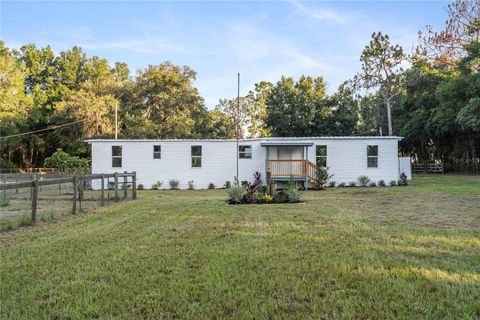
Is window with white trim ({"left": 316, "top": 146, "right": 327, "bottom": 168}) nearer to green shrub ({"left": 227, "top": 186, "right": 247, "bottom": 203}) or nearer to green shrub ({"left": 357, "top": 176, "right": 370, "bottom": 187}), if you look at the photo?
green shrub ({"left": 357, "top": 176, "right": 370, "bottom": 187})

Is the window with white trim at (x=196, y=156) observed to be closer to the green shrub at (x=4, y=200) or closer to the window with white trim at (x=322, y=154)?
the window with white trim at (x=322, y=154)

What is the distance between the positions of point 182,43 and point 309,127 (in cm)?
1760

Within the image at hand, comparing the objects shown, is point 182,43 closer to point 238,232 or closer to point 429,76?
point 238,232

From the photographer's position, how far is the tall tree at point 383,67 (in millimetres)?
28703

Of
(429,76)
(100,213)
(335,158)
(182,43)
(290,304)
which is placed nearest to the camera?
(290,304)

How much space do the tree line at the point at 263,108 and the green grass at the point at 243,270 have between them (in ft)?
76.9

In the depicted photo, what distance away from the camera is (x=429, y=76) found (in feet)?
97.4

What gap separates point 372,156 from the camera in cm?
1798

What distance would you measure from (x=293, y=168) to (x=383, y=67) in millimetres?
18313

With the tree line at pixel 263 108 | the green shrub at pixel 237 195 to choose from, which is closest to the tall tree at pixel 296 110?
the tree line at pixel 263 108

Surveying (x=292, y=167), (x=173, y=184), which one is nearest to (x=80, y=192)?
(x=173, y=184)

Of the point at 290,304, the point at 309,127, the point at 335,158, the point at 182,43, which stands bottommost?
the point at 290,304

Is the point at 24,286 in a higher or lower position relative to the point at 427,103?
lower

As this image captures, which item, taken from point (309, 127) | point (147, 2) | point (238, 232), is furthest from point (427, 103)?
point (238, 232)
